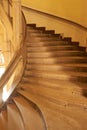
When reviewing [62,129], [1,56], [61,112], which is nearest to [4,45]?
[1,56]

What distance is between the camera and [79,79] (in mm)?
5172

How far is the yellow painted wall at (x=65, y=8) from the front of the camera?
23.5 feet

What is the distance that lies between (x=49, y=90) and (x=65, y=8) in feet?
11.7

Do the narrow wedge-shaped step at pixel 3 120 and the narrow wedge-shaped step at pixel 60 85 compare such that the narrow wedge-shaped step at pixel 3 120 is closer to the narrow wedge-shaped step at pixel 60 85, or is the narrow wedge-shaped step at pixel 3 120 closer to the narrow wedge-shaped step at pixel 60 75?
the narrow wedge-shaped step at pixel 60 85

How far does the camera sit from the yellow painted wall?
716 cm

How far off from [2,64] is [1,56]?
0.26 meters

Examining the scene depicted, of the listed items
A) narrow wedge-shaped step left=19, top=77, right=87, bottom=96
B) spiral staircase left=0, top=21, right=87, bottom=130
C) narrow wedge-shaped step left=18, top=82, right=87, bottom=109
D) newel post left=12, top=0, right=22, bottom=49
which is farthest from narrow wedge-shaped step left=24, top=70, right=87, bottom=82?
newel post left=12, top=0, right=22, bottom=49

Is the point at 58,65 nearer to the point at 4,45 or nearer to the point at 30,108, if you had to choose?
the point at 30,108

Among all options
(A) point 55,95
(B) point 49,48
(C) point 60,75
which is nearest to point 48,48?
(B) point 49,48

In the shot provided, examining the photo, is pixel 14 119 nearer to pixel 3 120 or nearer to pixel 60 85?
pixel 3 120

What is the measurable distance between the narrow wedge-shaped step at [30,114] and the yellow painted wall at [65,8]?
3.39m

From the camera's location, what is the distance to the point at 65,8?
7609mm

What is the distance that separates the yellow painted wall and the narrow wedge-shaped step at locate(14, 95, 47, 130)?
3.39 meters

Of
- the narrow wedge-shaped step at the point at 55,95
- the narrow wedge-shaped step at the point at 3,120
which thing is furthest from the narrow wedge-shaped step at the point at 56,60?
the narrow wedge-shaped step at the point at 3,120
